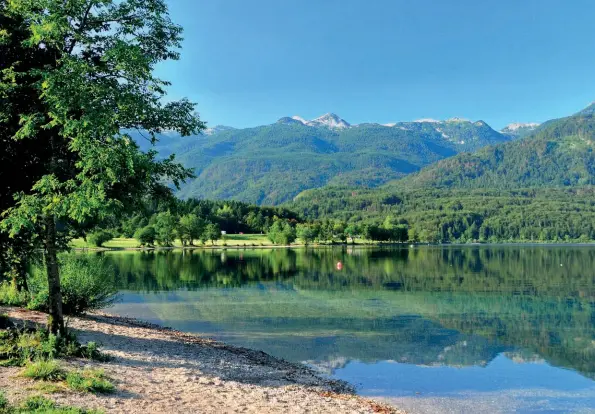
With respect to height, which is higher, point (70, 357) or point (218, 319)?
point (70, 357)

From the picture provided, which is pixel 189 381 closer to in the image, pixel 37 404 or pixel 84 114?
pixel 37 404

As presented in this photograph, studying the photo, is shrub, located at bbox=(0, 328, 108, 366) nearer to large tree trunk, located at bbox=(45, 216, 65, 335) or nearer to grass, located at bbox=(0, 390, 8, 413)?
large tree trunk, located at bbox=(45, 216, 65, 335)

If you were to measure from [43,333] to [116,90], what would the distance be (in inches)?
345

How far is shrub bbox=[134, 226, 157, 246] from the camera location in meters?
156

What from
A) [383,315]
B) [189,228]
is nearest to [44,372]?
[383,315]

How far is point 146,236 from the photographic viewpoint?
157 meters

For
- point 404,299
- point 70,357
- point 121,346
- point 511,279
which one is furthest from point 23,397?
point 511,279

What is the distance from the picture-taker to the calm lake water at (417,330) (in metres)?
20.1

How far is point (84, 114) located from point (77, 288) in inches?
612

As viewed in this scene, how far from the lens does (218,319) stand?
34.7 meters

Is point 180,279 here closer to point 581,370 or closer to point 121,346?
point 121,346

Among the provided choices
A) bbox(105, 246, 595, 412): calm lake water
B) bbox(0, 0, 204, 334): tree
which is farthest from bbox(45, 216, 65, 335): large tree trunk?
bbox(105, 246, 595, 412): calm lake water

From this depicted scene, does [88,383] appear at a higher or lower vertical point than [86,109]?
lower

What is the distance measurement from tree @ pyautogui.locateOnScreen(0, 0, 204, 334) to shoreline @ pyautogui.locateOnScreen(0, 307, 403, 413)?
3.63 m
